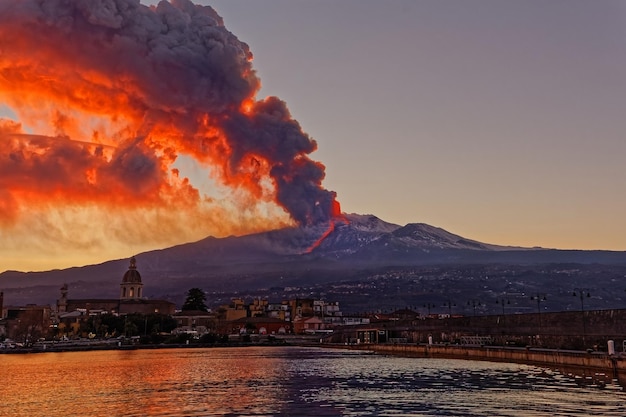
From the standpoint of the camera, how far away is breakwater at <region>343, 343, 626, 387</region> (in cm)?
6031

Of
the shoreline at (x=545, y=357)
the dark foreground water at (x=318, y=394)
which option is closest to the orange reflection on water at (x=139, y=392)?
the dark foreground water at (x=318, y=394)

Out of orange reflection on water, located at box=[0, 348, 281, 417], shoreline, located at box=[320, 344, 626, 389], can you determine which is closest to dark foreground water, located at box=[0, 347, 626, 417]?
orange reflection on water, located at box=[0, 348, 281, 417]

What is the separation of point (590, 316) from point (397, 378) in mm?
30897

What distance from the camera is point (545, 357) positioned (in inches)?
3093

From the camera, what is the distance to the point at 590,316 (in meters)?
80.8

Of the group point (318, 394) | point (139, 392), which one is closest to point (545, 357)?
point (318, 394)

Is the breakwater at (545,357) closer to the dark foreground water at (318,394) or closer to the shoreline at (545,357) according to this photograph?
the shoreline at (545,357)

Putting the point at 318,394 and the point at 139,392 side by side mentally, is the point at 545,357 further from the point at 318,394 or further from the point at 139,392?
the point at 139,392

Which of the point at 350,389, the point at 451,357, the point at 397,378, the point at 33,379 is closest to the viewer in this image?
the point at 350,389

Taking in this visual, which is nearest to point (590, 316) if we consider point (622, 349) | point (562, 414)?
point (622, 349)

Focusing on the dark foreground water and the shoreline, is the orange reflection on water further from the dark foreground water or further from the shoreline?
the shoreline

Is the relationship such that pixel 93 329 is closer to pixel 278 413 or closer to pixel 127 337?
pixel 127 337

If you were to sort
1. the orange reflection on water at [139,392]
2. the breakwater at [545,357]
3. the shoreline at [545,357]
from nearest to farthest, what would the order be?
the orange reflection on water at [139,392], the shoreline at [545,357], the breakwater at [545,357]

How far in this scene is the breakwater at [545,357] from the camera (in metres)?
60.3
